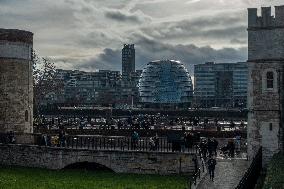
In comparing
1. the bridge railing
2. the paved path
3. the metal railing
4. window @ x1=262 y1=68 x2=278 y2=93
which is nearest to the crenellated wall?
window @ x1=262 y1=68 x2=278 y2=93

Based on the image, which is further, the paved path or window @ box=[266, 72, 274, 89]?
window @ box=[266, 72, 274, 89]

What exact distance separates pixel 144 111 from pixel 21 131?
2059 inches

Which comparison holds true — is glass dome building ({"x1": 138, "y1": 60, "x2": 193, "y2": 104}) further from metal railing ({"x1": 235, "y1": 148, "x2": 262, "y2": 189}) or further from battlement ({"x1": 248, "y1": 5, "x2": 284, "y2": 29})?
metal railing ({"x1": 235, "y1": 148, "x2": 262, "y2": 189})

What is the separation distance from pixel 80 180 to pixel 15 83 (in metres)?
12.6

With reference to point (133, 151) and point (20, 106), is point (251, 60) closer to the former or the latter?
point (133, 151)

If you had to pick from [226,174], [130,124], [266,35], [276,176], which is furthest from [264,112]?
[130,124]

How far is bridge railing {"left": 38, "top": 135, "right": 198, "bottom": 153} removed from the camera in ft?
116

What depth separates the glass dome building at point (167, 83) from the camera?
173 meters

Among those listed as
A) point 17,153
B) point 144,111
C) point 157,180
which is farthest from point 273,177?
point 144,111

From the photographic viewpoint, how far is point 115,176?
111 ft

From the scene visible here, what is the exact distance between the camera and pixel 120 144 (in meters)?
37.3

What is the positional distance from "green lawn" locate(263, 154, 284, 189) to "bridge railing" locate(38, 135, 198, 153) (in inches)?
359

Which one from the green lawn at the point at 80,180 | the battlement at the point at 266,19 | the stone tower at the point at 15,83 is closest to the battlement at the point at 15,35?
the stone tower at the point at 15,83

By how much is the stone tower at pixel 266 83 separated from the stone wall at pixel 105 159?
4271 millimetres
